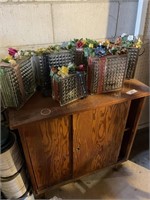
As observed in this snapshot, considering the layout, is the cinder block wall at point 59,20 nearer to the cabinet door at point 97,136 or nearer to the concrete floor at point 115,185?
the cabinet door at point 97,136

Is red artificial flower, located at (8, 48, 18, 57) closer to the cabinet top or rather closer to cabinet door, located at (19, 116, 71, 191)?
the cabinet top

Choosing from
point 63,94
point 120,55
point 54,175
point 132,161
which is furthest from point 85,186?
point 120,55

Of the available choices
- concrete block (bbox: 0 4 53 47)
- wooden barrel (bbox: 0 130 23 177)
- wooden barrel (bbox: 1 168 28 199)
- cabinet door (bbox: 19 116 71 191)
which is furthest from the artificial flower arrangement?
wooden barrel (bbox: 1 168 28 199)

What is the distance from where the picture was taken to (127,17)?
48.9 inches

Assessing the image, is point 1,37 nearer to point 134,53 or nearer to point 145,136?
point 134,53

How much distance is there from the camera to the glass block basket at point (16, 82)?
80 centimetres

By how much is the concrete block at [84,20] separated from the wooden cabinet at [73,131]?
0.44 metres

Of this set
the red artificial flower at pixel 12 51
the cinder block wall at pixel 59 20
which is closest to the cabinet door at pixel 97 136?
the red artificial flower at pixel 12 51

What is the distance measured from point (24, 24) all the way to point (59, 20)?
0.23m

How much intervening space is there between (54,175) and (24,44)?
92 cm

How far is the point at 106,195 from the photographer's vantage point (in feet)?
4.37

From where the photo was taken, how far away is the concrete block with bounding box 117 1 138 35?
47.2 inches

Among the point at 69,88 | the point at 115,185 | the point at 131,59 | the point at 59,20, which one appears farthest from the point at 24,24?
the point at 115,185

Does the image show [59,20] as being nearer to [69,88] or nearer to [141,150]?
[69,88]
